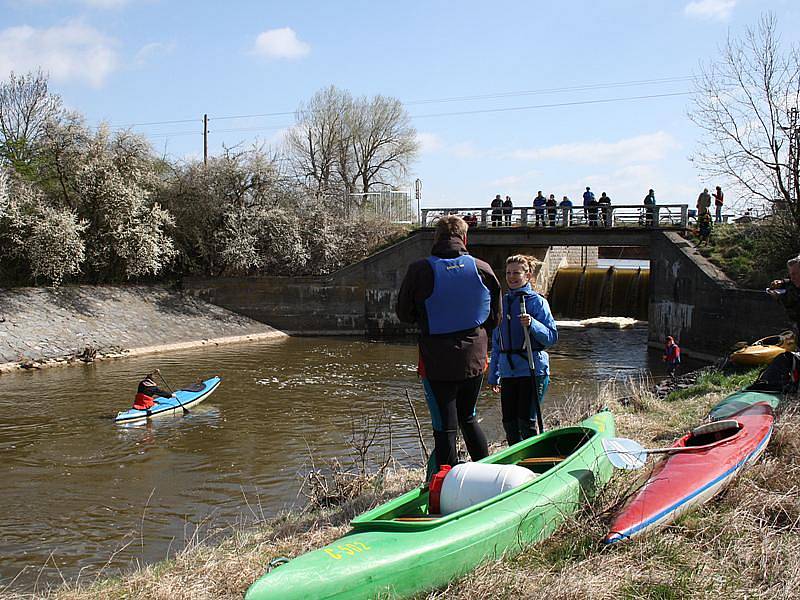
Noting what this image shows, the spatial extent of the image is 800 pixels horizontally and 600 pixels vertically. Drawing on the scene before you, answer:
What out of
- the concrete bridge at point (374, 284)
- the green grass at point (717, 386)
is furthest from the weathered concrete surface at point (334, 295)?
the green grass at point (717, 386)

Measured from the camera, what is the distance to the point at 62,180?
2705cm

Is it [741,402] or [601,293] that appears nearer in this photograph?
[741,402]

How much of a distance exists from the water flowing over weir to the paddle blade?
27.0 metres

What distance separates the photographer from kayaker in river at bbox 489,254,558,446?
19.9ft

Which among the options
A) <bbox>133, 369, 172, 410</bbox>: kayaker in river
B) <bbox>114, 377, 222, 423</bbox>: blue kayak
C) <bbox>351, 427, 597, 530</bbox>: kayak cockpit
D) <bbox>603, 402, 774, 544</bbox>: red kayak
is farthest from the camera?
<bbox>133, 369, 172, 410</bbox>: kayaker in river

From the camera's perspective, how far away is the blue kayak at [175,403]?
13586 millimetres

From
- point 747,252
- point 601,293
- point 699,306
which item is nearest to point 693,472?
point 699,306

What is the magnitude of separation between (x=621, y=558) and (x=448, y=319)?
6.13ft

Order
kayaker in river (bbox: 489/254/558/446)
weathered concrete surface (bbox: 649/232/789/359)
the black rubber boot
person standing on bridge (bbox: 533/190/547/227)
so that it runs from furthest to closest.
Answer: person standing on bridge (bbox: 533/190/547/227)
weathered concrete surface (bbox: 649/232/789/359)
the black rubber boot
kayaker in river (bbox: 489/254/558/446)

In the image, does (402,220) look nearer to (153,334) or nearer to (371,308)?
(371,308)

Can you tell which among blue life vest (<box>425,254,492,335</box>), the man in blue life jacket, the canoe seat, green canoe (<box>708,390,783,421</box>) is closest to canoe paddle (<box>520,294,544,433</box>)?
the canoe seat

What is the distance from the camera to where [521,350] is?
6105 millimetres

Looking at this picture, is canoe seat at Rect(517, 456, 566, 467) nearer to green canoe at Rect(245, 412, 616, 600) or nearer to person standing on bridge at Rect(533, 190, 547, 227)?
green canoe at Rect(245, 412, 616, 600)

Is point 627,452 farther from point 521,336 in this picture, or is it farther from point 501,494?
point 521,336
